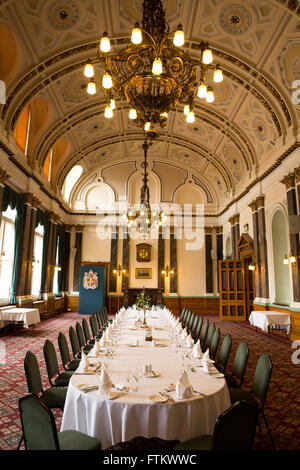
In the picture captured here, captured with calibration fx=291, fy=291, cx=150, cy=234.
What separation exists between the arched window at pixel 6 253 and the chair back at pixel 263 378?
869 cm

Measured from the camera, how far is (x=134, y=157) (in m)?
16.2

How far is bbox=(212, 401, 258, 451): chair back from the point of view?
1.96 metres

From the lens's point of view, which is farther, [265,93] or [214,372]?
[265,93]

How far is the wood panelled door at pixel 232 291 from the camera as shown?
12688 mm

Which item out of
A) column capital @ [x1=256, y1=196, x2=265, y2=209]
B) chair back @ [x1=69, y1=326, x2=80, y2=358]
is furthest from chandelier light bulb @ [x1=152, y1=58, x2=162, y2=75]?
column capital @ [x1=256, y1=196, x2=265, y2=209]

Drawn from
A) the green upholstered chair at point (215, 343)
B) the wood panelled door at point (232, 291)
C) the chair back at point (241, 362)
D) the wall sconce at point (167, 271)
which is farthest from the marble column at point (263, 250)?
the chair back at point (241, 362)

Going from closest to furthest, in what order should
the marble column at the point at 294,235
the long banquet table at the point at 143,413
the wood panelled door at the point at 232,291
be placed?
the long banquet table at the point at 143,413 < the marble column at the point at 294,235 < the wood panelled door at the point at 232,291

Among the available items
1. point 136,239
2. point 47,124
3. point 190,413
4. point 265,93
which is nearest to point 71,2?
point 47,124

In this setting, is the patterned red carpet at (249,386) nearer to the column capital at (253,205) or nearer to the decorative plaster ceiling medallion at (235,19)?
the column capital at (253,205)

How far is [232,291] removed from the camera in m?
12.8

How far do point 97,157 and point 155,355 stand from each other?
13.0 meters
